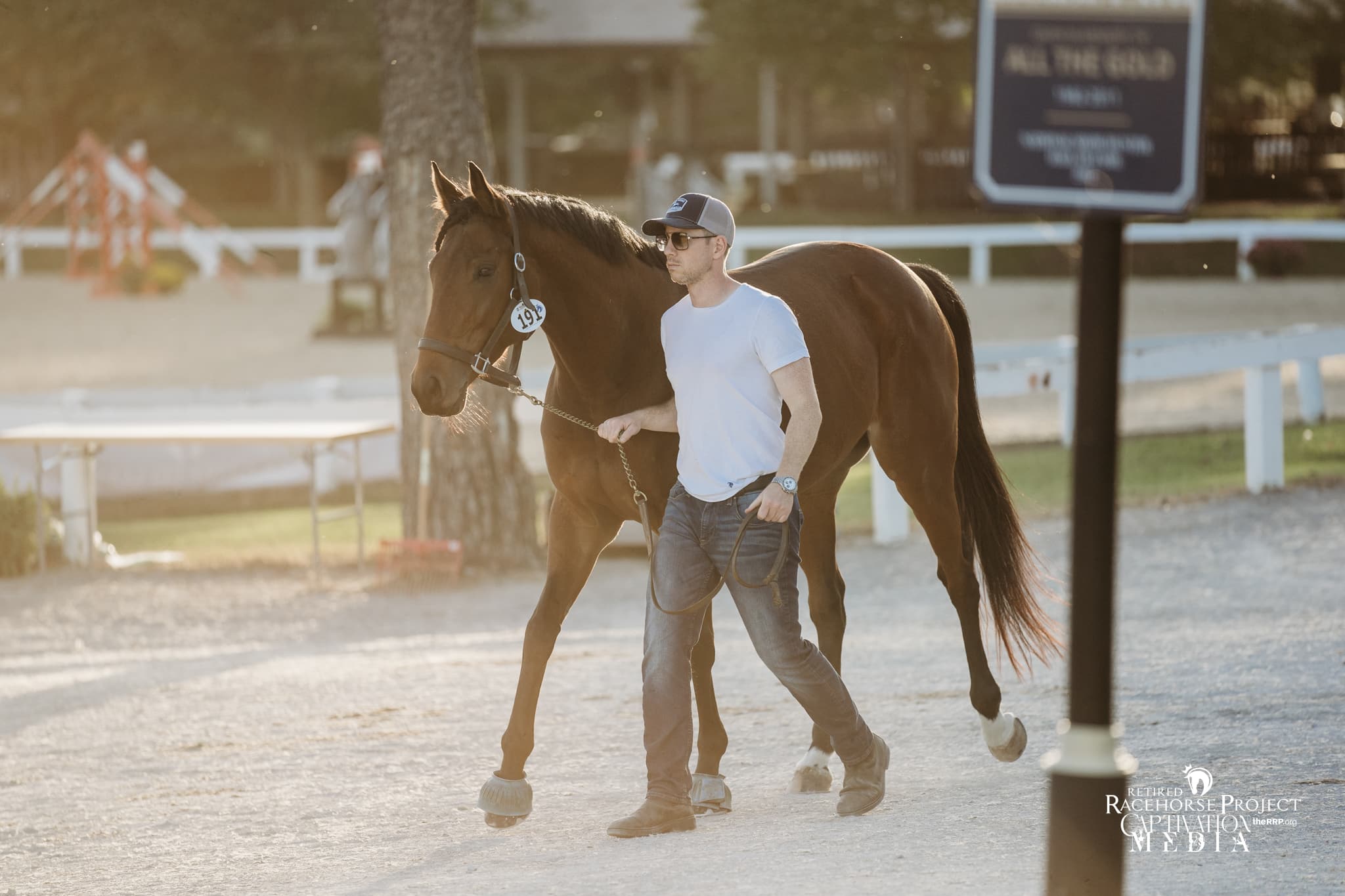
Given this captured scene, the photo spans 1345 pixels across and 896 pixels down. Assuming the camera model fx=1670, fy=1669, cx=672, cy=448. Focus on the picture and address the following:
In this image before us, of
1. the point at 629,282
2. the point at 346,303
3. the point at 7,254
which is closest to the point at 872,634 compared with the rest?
the point at 629,282

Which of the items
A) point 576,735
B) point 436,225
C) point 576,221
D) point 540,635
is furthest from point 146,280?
point 540,635

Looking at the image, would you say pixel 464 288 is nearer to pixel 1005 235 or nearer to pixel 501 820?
pixel 501 820

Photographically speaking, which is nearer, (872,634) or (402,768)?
(402,768)

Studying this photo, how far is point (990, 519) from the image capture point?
633 cm

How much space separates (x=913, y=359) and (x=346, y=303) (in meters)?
17.9

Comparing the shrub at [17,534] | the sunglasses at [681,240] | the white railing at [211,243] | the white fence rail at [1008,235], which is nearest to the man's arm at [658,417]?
the sunglasses at [681,240]

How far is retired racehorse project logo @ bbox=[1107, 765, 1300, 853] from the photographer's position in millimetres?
4520

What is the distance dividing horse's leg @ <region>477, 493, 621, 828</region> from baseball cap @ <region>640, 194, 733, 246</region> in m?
0.99

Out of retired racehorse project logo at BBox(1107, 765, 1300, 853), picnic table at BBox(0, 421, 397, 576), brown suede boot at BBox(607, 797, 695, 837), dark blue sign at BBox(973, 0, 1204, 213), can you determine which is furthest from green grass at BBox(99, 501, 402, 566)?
dark blue sign at BBox(973, 0, 1204, 213)

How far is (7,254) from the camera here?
3147 cm

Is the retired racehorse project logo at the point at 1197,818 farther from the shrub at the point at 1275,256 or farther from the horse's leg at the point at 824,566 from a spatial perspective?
the shrub at the point at 1275,256

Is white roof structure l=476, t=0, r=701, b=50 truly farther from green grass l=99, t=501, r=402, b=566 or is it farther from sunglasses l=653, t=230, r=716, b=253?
sunglasses l=653, t=230, r=716, b=253

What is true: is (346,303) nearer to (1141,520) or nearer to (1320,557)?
(1141,520)

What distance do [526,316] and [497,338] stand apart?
11 cm
